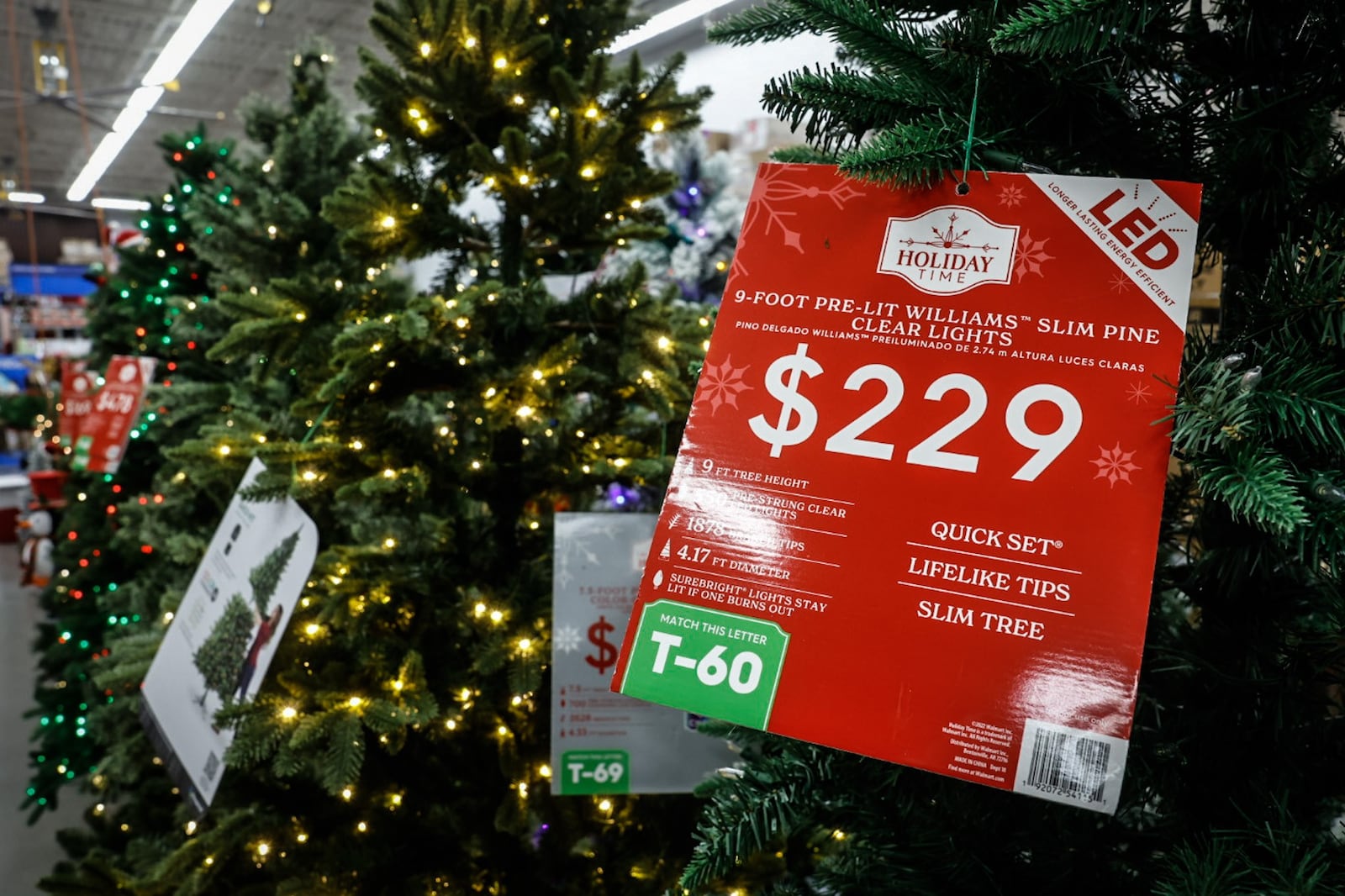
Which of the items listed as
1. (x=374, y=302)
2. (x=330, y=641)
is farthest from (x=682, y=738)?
(x=374, y=302)

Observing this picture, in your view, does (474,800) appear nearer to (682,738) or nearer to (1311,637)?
(682,738)

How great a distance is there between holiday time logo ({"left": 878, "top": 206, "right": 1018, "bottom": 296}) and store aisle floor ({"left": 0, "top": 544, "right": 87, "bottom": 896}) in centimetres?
206

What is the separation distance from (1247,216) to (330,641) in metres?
1.41

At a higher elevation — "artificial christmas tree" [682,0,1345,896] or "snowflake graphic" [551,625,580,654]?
"artificial christmas tree" [682,0,1345,896]

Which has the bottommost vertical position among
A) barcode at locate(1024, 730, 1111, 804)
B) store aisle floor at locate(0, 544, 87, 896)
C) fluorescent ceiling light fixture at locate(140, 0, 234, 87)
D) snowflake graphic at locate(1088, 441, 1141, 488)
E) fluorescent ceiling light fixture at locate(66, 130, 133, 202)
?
store aisle floor at locate(0, 544, 87, 896)

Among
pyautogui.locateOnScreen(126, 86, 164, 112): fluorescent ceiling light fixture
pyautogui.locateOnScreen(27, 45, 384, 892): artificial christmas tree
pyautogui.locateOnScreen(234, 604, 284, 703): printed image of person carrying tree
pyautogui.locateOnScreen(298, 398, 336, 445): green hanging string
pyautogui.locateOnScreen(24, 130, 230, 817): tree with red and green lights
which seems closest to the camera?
pyautogui.locateOnScreen(234, 604, 284, 703): printed image of person carrying tree

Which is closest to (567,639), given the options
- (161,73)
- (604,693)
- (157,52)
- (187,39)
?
(604,693)

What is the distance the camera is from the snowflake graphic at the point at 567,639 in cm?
140

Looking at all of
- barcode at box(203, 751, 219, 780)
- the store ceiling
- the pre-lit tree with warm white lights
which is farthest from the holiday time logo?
the store ceiling

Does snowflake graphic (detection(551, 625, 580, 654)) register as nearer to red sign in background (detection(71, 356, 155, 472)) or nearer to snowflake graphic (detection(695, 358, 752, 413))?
snowflake graphic (detection(695, 358, 752, 413))

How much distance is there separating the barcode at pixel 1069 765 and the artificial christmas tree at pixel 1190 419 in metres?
0.12

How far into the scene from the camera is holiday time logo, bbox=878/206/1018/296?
707 millimetres

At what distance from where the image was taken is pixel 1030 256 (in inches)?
27.6

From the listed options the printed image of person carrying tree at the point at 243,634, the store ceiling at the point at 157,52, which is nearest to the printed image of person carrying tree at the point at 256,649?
the printed image of person carrying tree at the point at 243,634
